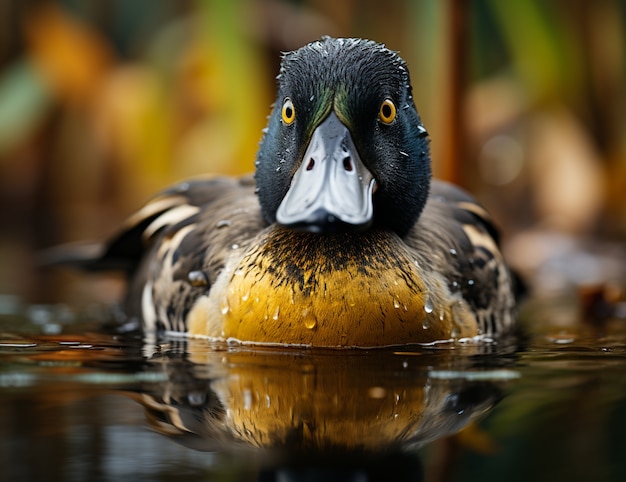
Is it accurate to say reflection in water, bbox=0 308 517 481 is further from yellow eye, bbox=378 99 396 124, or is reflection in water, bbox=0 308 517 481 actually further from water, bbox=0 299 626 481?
yellow eye, bbox=378 99 396 124

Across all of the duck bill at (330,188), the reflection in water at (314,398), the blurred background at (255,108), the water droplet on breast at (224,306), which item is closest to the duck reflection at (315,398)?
the reflection in water at (314,398)

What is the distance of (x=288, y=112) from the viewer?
3.97m

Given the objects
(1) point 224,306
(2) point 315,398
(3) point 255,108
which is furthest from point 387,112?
(3) point 255,108

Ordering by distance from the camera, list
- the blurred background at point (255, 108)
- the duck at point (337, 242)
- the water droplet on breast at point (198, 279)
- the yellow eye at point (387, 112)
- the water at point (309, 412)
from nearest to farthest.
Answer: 1. the water at point (309, 412)
2. the duck at point (337, 242)
3. the yellow eye at point (387, 112)
4. the water droplet on breast at point (198, 279)
5. the blurred background at point (255, 108)

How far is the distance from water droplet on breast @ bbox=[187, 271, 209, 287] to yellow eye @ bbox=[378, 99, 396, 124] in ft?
3.16

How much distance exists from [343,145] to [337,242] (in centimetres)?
40

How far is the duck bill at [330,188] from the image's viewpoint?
134 inches

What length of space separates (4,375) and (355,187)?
1286mm

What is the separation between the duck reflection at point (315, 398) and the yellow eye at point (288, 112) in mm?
880

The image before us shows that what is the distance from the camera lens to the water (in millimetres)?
2217

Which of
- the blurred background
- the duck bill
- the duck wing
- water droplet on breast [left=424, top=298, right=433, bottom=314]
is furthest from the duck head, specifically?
the blurred background

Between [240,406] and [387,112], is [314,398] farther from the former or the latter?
[387,112]

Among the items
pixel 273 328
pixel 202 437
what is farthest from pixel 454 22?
pixel 202 437

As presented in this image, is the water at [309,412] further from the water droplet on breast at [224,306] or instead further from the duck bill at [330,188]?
the duck bill at [330,188]
